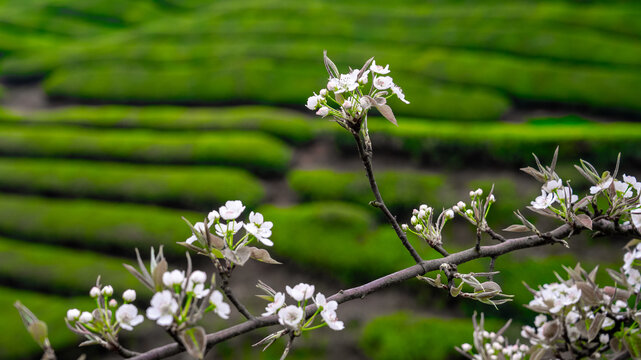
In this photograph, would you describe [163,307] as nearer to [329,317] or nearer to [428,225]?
[329,317]

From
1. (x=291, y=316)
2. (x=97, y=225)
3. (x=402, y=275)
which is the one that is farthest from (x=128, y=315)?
(x=97, y=225)

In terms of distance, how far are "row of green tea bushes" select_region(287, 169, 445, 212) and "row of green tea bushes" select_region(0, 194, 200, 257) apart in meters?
4.69

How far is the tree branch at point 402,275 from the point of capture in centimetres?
193

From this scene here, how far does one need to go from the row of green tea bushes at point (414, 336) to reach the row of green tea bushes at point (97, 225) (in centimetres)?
821

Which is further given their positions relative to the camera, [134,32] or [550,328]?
[134,32]

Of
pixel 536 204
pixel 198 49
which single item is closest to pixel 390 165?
pixel 536 204

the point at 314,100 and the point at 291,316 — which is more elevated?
the point at 314,100

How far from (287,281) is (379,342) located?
4100 millimetres

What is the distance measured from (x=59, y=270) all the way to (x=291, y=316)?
59.8ft

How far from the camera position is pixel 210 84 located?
27203 millimetres

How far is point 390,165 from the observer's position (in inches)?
768

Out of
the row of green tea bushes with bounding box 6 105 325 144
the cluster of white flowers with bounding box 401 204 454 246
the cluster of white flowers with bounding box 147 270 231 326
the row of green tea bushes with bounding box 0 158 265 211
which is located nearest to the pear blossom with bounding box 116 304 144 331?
the cluster of white flowers with bounding box 147 270 231 326

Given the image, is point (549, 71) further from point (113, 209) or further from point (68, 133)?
point (68, 133)

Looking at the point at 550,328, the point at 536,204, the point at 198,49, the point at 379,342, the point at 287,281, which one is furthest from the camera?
the point at 198,49
